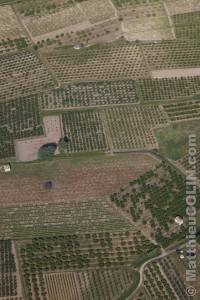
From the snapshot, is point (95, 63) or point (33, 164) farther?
point (95, 63)

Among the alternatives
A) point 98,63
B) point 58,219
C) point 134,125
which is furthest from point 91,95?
point 58,219

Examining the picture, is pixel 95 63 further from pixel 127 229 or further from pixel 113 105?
pixel 127 229

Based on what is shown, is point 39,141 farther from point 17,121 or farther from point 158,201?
point 158,201

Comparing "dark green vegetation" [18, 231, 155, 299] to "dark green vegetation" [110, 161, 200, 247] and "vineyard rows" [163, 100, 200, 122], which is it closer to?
"dark green vegetation" [110, 161, 200, 247]

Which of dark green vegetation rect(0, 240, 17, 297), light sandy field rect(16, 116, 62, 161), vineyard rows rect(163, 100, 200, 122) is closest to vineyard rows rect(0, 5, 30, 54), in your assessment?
light sandy field rect(16, 116, 62, 161)

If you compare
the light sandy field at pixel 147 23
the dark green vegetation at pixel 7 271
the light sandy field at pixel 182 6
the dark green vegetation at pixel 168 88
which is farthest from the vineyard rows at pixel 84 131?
the light sandy field at pixel 182 6

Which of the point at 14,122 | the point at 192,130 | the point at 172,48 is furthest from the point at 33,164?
the point at 172,48
